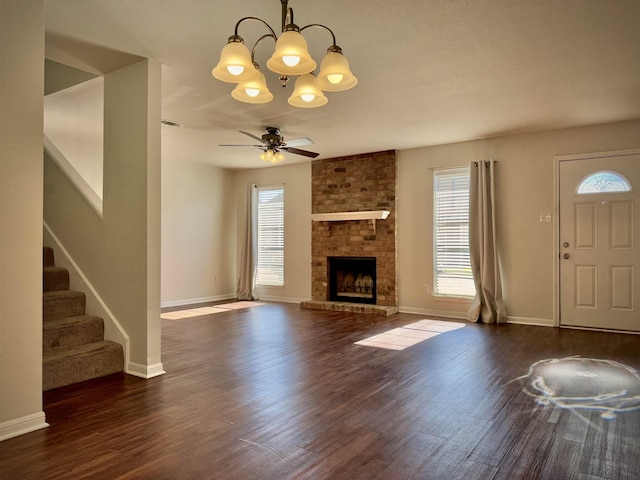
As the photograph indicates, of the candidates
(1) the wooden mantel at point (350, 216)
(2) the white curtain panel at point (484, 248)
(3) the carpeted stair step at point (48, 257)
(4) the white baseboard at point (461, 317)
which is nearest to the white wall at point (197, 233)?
(1) the wooden mantel at point (350, 216)

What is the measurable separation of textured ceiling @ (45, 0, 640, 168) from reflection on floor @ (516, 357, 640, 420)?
261 centimetres

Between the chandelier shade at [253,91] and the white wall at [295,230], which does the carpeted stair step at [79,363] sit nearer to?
the chandelier shade at [253,91]

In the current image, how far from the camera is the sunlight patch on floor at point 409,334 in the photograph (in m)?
4.78

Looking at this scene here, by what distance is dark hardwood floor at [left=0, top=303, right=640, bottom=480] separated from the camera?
209cm

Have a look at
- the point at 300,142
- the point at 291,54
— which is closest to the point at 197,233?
the point at 300,142

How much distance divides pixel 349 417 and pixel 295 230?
5763 mm

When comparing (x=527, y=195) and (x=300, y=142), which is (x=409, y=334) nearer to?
(x=527, y=195)

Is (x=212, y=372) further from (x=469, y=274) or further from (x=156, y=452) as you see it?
(x=469, y=274)

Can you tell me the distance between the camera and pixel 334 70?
8.23 feet

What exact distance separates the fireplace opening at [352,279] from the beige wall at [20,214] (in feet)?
18.0

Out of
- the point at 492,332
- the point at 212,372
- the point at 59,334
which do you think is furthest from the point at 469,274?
the point at 59,334

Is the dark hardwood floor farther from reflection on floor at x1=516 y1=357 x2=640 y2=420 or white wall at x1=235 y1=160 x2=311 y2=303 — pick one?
white wall at x1=235 y1=160 x2=311 y2=303

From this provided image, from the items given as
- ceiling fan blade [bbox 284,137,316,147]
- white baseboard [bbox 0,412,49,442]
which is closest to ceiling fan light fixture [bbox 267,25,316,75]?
white baseboard [bbox 0,412,49,442]

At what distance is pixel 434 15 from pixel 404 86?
1294 mm
